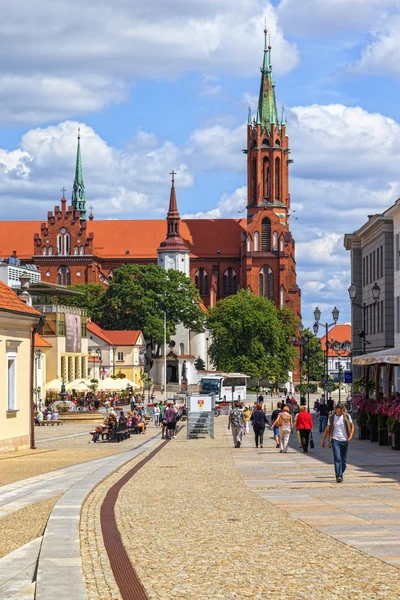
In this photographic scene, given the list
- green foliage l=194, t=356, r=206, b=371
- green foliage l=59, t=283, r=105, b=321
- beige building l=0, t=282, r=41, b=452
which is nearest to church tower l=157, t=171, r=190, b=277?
green foliage l=194, t=356, r=206, b=371

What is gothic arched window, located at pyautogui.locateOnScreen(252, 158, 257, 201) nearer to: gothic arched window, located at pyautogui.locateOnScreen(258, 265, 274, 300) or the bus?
gothic arched window, located at pyautogui.locateOnScreen(258, 265, 274, 300)

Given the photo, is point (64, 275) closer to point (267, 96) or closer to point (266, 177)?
point (266, 177)

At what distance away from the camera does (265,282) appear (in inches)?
5999

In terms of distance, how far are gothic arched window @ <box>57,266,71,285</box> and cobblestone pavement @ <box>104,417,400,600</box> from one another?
429 ft

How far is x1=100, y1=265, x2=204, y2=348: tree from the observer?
410ft

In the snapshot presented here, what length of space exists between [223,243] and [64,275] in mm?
27702

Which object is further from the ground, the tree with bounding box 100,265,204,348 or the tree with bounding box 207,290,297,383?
the tree with bounding box 100,265,204,348

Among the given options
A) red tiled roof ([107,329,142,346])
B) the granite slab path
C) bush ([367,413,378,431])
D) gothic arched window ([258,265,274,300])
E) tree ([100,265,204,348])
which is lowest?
the granite slab path

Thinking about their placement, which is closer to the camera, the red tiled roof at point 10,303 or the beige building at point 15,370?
the beige building at point 15,370

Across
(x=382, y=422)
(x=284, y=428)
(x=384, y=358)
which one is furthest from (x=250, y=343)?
(x=284, y=428)

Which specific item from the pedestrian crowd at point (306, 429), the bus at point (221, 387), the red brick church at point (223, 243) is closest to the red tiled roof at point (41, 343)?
the bus at point (221, 387)

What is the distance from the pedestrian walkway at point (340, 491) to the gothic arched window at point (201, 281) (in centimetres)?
12979

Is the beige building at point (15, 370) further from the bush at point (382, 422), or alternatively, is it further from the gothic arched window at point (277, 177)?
the gothic arched window at point (277, 177)

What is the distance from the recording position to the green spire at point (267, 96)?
6063 inches
